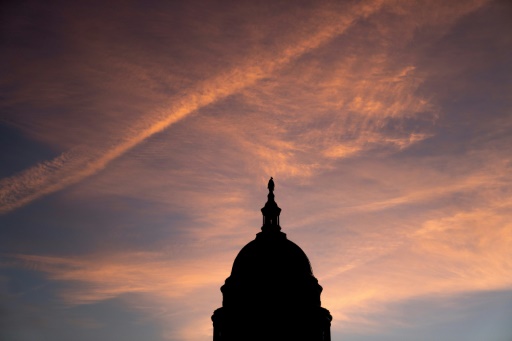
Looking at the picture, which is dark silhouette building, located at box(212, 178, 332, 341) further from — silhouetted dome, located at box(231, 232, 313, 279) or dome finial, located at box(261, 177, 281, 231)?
dome finial, located at box(261, 177, 281, 231)

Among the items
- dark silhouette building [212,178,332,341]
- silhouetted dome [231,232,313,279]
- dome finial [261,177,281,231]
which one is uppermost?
dome finial [261,177,281,231]

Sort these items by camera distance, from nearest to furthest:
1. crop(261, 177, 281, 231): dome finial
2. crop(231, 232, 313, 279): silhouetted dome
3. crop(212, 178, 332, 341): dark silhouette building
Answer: crop(212, 178, 332, 341): dark silhouette building < crop(231, 232, 313, 279): silhouetted dome < crop(261, 177, 281, 231): dome finial

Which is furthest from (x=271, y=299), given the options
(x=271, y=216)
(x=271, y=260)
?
(x=271, y=216)

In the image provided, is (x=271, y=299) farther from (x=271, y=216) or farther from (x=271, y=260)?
(x=271, y=216)

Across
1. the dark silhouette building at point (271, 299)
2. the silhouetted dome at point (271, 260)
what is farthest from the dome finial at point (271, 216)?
the dark silhouette building at point (271, 299)

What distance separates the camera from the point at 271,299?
6100 cm

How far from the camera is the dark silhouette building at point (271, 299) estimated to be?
197 ft

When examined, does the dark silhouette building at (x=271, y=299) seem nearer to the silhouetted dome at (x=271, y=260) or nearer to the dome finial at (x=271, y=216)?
the silhouetted dome at (x=271, y=260)

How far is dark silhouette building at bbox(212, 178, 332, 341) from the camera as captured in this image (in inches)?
2367

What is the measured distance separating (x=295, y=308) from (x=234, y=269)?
258 inches

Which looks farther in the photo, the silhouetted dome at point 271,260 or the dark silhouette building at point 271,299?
the silhouetted dome at point 271,260

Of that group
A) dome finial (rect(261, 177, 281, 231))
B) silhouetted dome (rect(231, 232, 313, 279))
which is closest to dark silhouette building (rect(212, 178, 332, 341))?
silhouetted dome (rect(231, 232, 313, 279))

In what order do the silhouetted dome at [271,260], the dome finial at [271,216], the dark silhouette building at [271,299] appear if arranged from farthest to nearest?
the dome finial at [271,216] < the silhouetted dome at [271,260] < the dark silhouette building at [271,299]

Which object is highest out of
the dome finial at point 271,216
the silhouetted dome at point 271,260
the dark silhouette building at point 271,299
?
the dome finial at point 271,216
